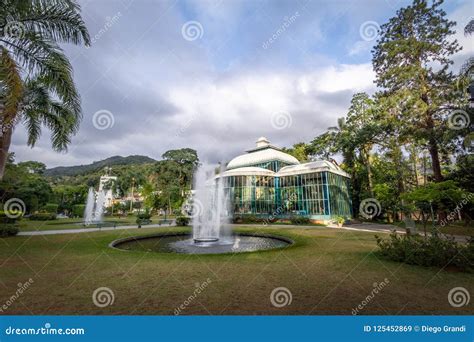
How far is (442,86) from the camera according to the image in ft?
64.3

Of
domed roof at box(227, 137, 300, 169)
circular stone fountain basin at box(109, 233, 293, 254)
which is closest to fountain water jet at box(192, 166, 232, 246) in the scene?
circular stone fountain basin at box(109, 233, 293, 254)

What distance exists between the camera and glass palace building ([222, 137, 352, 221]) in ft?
87.0

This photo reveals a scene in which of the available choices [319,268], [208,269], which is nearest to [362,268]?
[319,268]

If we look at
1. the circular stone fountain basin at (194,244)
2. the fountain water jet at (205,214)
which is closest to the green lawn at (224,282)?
the circular stone fountain basin at (194,244)

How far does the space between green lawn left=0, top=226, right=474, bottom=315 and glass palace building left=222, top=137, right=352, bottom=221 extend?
1832cm

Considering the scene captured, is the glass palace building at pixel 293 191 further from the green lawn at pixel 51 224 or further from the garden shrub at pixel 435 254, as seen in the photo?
the garden shrub at pixel 435 254

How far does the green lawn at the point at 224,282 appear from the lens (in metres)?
4.23

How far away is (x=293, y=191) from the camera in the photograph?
A: 94.0 ft

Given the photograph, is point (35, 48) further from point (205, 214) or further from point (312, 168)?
point (312, 168)

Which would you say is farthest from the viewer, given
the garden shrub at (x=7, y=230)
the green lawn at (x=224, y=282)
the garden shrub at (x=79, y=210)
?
the garden shrub at (x=79, y=210)

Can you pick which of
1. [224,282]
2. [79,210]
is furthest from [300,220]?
[79,210]

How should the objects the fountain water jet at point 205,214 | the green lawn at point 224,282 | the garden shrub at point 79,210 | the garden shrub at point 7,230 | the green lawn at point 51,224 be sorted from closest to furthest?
the green lawn at point 224,282, the garden shrub at point 7,230, the fountain water jet at point 205,214, the green lawn at point 51,224, the garden shrub at point 79,210

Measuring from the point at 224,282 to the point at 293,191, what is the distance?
79.4 feet

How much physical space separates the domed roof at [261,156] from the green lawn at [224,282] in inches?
1023
